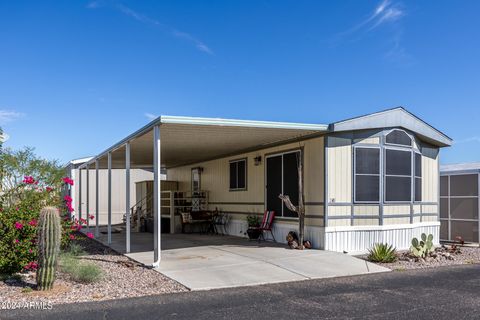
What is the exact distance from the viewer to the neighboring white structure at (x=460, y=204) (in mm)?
12672

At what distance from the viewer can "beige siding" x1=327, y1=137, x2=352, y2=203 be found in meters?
9.98

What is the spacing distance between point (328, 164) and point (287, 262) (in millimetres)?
2520

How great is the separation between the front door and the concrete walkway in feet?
3.47

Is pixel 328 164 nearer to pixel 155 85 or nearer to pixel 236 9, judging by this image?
pixel 236 9

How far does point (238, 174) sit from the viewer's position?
1395cm

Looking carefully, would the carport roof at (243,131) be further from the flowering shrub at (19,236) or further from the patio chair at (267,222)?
the flowering shrub at (19,236)

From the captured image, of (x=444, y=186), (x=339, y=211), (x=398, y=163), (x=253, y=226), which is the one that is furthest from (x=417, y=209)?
(x=253, y=226)

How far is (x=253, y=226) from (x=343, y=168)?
3.38 meters

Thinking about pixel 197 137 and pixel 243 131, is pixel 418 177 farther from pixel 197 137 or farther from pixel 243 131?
pixel 197 137

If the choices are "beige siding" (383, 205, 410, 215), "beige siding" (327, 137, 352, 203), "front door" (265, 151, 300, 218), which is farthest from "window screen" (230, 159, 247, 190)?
"beige siding" (383, 205, 410, 215)

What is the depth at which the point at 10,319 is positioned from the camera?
507 centimetres

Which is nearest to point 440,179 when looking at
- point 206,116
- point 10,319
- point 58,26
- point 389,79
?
point 389,79

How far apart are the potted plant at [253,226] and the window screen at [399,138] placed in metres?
3.98

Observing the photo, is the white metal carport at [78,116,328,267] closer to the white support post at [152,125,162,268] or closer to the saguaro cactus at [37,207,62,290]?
the white support post at [152,125,162,268]
